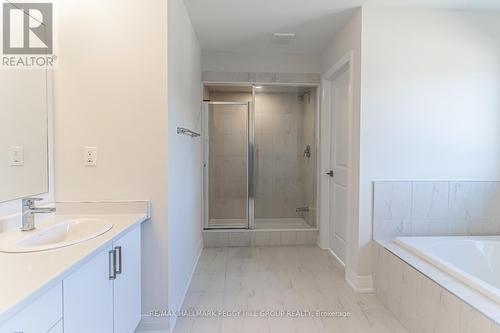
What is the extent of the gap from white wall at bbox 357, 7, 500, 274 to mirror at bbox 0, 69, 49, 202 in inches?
90.0

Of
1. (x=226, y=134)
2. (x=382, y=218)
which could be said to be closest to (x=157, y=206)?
(x=382, y=218)

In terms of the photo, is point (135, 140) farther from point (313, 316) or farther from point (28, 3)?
point (313, 316)

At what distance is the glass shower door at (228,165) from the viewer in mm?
3758

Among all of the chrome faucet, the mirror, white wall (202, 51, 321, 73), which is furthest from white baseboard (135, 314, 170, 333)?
white wall (202, 51, 321, 73)

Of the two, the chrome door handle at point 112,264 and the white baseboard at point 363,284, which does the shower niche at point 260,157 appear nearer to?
the white baseboard at point 363,284

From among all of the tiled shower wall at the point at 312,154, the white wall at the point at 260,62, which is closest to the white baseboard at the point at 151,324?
the tiled shower wall at the point at 312,154

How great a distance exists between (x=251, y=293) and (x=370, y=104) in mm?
1875

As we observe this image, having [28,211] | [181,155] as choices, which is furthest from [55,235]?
[181,155]

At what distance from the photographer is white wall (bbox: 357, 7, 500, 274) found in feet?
7.72

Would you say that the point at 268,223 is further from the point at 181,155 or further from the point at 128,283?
the point at 128,283

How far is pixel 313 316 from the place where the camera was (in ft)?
6.65

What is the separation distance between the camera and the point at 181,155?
86.8 inches

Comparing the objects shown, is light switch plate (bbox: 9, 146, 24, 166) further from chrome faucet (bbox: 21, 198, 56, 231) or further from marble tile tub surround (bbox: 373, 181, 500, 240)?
marble tile tub surround (bbox: 373, 181, 500, 240)

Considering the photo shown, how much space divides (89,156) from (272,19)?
198cm
